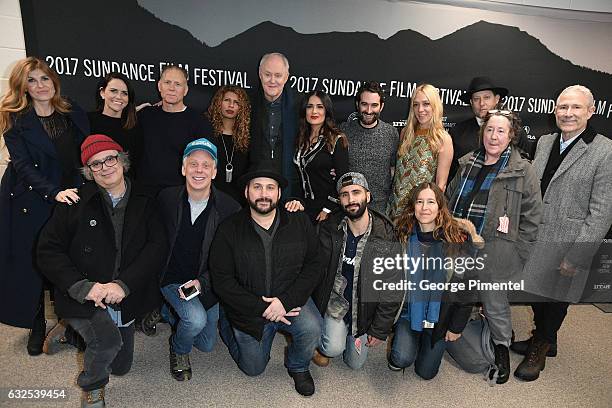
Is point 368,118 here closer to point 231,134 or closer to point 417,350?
point 231,134

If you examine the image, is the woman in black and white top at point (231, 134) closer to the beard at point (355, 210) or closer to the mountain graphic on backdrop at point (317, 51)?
the mountain graphic on backdrop at point (317, 51)

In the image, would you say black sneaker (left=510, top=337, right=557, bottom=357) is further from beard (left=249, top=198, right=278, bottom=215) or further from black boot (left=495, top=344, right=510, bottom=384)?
beard (left=249, top=198, right=278, bottom=215)

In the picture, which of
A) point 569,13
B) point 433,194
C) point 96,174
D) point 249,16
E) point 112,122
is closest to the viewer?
point 96,174

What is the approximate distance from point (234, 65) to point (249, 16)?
1.37 feet

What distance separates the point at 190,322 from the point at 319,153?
4.51 feet

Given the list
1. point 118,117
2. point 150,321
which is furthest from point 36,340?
point 118,117

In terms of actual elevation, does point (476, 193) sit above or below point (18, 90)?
below

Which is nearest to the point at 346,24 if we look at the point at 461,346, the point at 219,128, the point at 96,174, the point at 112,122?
the point at 219,128

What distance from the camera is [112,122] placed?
9.69 ft

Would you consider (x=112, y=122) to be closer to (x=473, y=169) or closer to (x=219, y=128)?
(x=219, y=128)

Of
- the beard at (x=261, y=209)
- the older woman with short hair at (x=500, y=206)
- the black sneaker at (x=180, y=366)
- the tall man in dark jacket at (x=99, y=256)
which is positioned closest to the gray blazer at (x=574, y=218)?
the older woman with short hair at (x=500, y=206)

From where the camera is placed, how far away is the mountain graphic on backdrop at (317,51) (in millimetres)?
3334

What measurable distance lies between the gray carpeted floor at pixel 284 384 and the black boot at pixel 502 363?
0.16 ft

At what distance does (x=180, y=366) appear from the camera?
2.62m
